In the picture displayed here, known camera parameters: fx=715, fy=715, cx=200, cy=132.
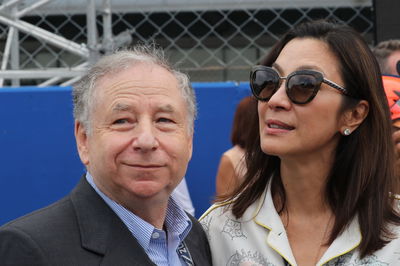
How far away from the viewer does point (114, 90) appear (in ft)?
6.54

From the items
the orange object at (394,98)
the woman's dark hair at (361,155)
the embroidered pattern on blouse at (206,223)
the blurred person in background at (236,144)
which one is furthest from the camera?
the blurred person in background at (236,144)

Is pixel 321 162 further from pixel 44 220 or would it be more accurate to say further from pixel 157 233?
pixel 44 220

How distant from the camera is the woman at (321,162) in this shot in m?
2.30

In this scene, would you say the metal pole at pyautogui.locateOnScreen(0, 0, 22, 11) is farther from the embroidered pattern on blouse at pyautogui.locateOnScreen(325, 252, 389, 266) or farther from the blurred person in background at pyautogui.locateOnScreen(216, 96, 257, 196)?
the embroidered pattern on blouse at pyautogui.locateOnScreen(325, 252, 389, 266)

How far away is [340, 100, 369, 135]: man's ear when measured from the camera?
2.38 metres

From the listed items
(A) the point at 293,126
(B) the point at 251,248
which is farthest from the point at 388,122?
(B) the point at 251,248

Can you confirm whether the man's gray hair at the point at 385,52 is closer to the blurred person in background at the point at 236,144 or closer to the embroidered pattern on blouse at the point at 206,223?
the blurred person in background at the point at 236,144

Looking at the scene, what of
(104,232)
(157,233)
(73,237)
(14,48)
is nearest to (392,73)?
(157,233)

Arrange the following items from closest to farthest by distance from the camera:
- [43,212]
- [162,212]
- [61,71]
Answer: [43,212] → [162,212] → [61,71]

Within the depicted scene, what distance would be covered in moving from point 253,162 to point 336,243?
475 millimetres

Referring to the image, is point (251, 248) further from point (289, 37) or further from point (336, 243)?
point (289, 37)

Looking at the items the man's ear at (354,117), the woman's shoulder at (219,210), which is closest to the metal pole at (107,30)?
the woman's shoulder at (219,210)

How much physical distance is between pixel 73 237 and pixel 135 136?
1.04ft

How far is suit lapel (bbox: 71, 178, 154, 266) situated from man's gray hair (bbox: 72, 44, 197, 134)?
19cm
